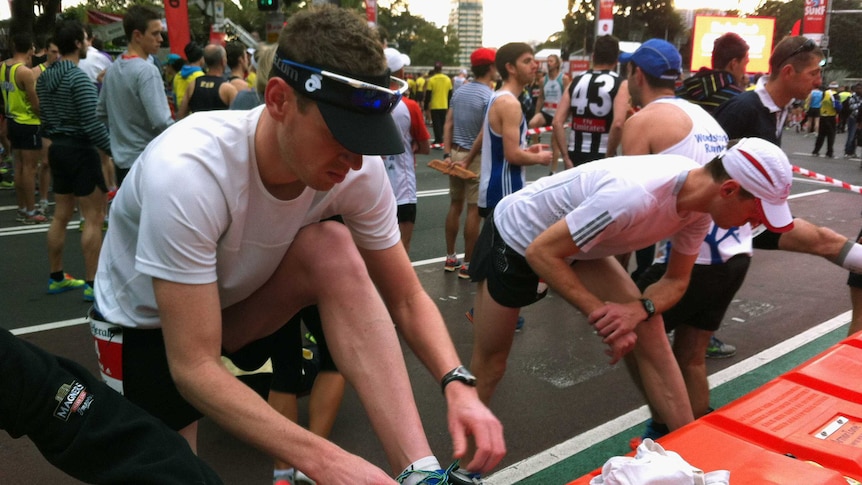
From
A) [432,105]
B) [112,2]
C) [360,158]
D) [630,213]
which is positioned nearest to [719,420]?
[630,213]

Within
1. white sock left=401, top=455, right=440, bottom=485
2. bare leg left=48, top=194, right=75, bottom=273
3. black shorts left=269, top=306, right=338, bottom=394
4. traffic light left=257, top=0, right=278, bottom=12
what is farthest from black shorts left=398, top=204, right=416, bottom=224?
traffic light left=257, top=0, right=278, bottom=12

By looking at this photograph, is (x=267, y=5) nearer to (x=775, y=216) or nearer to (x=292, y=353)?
(x=292, y=353)

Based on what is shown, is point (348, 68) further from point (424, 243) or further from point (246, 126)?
point (424, 243)

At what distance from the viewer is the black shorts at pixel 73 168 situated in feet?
18.6

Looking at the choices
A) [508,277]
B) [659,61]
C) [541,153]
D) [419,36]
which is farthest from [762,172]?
[419,36]

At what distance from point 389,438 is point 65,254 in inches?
248

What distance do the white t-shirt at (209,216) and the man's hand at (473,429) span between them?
1.67 ft

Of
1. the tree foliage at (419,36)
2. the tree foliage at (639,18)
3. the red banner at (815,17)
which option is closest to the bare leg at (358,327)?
the red banner at (815,17)

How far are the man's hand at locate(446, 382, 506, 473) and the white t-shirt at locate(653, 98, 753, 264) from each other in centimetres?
173

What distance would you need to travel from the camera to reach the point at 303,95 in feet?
5.30

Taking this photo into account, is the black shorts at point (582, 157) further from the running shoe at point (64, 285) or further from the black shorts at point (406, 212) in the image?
the running shoe at point (64, 285)

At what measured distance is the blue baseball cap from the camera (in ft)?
13.7

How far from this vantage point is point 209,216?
170 cm

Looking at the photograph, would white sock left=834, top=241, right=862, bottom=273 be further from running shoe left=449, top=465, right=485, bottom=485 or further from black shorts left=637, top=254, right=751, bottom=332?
running shoe left=449, top=465, right=485, bottom=485
